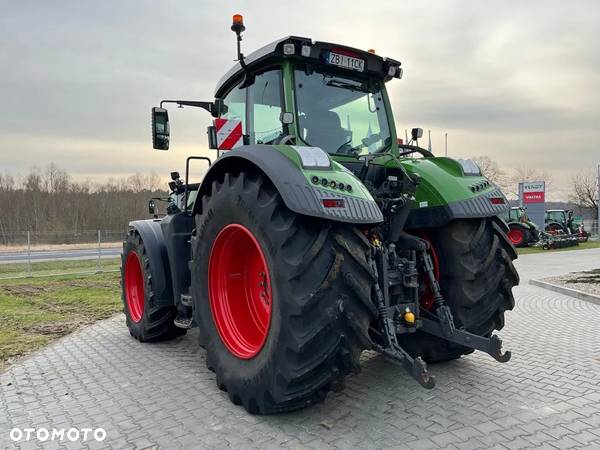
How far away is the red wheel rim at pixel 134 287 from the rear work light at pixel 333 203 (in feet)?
Result: 12.2

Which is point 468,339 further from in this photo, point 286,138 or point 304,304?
point 286,138

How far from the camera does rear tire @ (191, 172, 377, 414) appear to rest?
2709 mm

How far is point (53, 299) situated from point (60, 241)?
22444 millimetres

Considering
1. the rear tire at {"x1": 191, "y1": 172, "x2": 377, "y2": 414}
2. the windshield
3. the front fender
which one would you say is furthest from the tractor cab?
the rear tire at {"x1": 191, "y1": 172, "x2": 377, "y2": 414}

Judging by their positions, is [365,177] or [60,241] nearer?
[365,177]

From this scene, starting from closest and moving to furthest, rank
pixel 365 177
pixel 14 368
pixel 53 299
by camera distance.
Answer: pixel 365 177 < pixel 14 368 < pixel 53 299

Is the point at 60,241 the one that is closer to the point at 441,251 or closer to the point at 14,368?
the point at 14,368

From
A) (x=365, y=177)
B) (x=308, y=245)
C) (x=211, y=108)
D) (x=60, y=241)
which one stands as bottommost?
(x=60, y=241)

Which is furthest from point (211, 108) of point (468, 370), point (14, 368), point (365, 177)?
point (468, 370)

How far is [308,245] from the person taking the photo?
9.18 ft

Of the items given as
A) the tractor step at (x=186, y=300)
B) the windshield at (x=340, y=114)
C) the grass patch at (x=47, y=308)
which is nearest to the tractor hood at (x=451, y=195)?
the windshield at (x=340, y=114)

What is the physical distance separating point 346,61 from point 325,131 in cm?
67

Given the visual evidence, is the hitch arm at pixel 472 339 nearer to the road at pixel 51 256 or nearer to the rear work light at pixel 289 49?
the rear work light at pixel 289 49

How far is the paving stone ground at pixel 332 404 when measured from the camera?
286 cm
